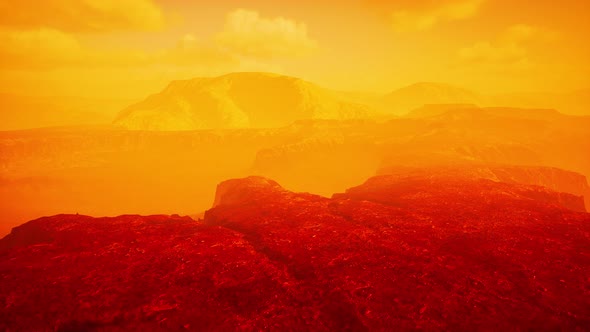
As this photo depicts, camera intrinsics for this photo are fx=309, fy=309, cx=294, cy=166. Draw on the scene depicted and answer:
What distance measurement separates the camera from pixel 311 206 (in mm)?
40969

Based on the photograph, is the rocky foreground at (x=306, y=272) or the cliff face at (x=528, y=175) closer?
the rocky foreground at (x=306, y=272)

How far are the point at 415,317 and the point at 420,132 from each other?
5343 inches

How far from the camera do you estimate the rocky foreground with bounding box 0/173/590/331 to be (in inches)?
726

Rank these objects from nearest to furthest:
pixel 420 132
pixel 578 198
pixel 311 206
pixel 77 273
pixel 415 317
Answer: pixel 415 317
pixel 77 273
pixel 311 206
pixel 578 198
pixel 420 132

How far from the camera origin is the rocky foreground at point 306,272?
18438 mm

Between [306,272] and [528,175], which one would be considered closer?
[306,272]

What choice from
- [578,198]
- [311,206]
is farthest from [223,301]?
[578,198]

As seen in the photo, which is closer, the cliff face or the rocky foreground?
the rocky foreground

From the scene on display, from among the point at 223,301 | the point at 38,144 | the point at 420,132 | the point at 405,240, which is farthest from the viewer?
the point at 38,144

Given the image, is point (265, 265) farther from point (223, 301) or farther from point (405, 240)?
point (405, 240)

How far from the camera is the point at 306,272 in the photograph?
23672mm

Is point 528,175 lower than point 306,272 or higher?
lower

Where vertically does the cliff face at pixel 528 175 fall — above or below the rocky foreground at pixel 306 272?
below

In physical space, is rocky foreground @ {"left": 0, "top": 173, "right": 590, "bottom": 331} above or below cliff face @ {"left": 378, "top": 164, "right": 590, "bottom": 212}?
above
